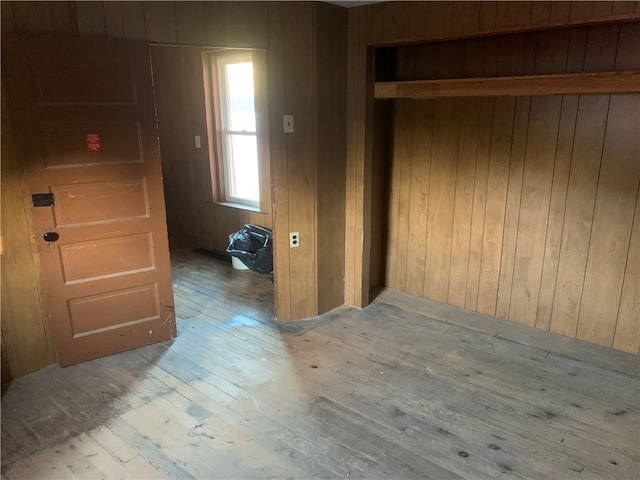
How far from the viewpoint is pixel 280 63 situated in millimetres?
3312

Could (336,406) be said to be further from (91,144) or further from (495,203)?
(91,144)

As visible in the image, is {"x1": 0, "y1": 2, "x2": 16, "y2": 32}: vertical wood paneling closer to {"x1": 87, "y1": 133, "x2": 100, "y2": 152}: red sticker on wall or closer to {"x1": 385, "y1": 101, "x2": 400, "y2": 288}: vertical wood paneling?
{"x1": 87, "y1": 133, "x2": 100, "y2": 152}: red sticker on wall

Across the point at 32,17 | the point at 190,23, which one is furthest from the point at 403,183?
the point at 32,17

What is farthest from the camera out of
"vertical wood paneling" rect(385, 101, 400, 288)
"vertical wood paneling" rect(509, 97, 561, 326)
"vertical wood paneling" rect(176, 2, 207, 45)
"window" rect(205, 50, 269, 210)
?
"window" rect(205, 50, 269, 210)

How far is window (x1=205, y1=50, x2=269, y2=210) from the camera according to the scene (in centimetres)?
479

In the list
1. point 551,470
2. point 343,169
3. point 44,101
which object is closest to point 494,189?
point 343,169

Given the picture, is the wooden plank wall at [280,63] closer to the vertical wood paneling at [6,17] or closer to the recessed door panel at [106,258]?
the vertical wood paneling at [6,17]

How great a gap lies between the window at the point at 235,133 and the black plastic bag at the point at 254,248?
0.34m

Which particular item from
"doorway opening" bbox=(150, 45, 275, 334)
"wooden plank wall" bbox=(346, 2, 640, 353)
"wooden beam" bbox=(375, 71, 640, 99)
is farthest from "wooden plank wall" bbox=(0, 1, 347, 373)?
"doorway opening" bbox=(150, 45, 275, 334)

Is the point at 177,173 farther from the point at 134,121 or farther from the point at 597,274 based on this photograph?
the point at 597,274

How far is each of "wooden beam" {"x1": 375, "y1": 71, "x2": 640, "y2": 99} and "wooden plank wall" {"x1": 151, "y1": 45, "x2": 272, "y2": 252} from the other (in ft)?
6.19

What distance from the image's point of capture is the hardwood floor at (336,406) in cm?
227

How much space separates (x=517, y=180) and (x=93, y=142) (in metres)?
2.85

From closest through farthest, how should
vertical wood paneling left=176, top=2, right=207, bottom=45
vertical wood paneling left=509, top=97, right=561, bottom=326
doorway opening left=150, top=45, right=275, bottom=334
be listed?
vertical wood paneling left=176, top=2, right=207, bottom=45 → vertical wood paneling left=509, top=97, right=561, bottom=326 → doorway opening left=150, top=45, right=275, bottom=334
